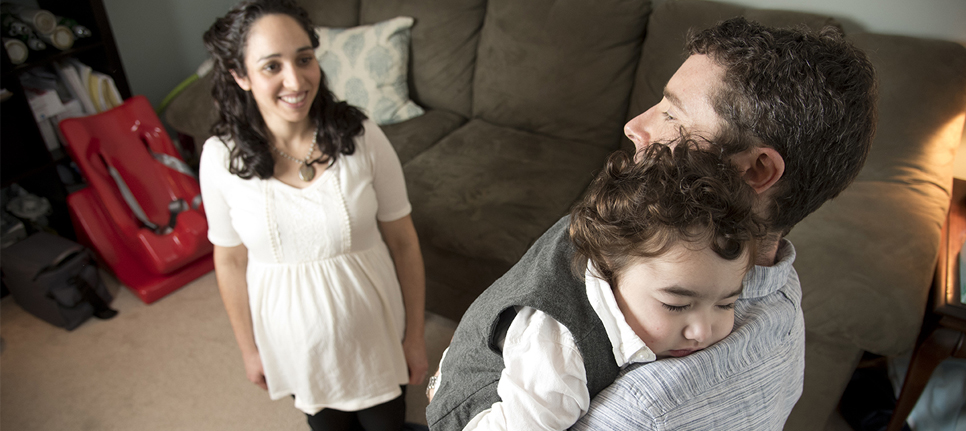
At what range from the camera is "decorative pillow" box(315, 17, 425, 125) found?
102 inches

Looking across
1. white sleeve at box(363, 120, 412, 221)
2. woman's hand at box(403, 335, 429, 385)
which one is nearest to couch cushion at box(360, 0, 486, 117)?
white sleeve at box(363, 120, 412, 221)

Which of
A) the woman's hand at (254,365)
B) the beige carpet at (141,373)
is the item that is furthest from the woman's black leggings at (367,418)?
the beige carpet at (141,373)

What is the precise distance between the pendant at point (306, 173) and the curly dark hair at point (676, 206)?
81cm

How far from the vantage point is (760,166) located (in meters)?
0.68

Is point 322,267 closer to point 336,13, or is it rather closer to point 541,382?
point 541,382

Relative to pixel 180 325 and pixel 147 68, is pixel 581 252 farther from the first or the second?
pixel 147 68

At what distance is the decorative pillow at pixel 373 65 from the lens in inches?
102

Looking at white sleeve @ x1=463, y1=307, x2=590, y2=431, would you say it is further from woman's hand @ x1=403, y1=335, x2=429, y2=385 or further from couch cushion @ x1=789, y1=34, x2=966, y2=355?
couch cushion @ x1=789, y1=34, x2=966, y2=355

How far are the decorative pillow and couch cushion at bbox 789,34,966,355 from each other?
1777 mm

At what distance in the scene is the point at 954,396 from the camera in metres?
1.63

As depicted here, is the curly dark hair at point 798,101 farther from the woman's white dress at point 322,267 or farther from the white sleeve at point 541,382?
the woman's white dress at point 322,267

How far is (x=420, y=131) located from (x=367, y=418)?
1378 millimetres

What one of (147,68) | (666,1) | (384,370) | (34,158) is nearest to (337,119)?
(384,370)

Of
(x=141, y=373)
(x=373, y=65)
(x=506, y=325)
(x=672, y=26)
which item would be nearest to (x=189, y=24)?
(x=373, y=65)
